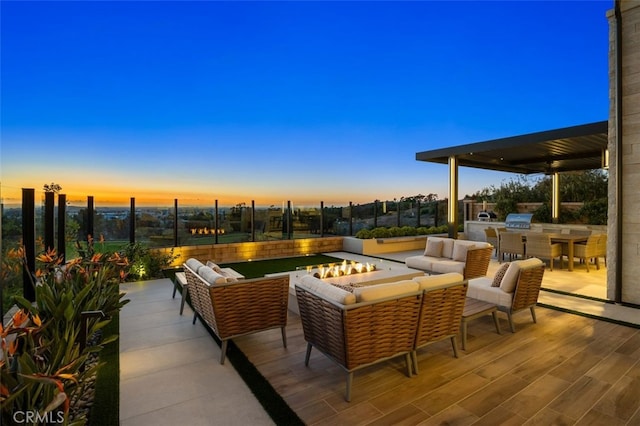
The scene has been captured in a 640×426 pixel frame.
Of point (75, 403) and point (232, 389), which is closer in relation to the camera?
point (75, 403)

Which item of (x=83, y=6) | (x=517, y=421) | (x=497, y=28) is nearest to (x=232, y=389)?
(x=517, y=421)

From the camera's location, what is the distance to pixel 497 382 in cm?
274

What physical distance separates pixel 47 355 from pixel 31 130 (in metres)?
6.50

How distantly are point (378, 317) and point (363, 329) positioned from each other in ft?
0.54

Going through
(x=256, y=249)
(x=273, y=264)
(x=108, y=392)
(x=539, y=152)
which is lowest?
(x=108, y=392)

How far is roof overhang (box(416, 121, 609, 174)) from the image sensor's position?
7.90 metres

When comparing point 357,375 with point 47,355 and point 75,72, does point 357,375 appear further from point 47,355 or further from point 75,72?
point 75,72

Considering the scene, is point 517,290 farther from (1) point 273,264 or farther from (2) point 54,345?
(1) point 273,264

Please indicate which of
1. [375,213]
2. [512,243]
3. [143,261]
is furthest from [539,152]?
[143,261]

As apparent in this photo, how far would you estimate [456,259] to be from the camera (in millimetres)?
6578

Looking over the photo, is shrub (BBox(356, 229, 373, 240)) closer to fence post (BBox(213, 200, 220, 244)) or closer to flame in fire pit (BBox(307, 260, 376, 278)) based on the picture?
fence post (BBox(213, 200, 220, 244))

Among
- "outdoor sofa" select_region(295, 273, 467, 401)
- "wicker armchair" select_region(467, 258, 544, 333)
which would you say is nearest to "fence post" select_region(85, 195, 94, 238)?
"outdoor sofa" select_region(295, 273, 467, 401)

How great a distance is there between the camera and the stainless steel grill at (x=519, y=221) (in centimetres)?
1073

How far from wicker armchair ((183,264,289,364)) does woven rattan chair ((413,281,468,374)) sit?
1508 mm
